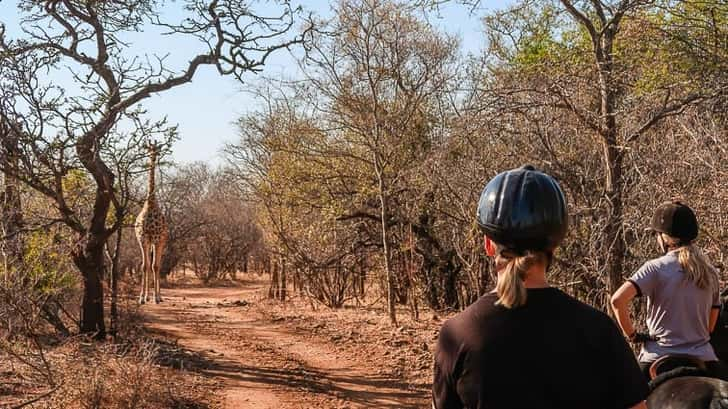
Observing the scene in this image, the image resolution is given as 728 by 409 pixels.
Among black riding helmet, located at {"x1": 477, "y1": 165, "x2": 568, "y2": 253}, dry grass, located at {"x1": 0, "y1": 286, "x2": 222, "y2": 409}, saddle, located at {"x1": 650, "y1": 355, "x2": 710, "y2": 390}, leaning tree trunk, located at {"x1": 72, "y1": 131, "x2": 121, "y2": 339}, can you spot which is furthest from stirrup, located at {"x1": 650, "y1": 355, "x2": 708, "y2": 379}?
leaning tree trunk, located at {"x1": 72, "y1": 131, "x2": 121, "y2": 339}

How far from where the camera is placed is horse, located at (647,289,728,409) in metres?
3.40

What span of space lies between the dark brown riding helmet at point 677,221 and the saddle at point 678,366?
69 cm

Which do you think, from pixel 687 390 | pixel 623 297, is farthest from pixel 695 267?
pixel 687 390

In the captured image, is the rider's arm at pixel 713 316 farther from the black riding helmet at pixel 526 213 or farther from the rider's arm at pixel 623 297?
the black riding helmet at pixel 526 213

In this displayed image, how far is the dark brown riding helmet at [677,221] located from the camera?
4293 millimetres

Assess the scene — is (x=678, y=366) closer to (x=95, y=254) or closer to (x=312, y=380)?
(x=312, y=380)

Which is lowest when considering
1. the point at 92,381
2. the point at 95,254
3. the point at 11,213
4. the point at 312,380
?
the point at 312,380

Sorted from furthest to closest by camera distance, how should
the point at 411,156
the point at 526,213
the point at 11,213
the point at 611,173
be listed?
1. the point at 411,156
2. the point at 11,213
3. the point at 611,173
4. the point at 526,213

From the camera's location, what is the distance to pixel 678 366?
13.9 ft

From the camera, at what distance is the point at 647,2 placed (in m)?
7.43

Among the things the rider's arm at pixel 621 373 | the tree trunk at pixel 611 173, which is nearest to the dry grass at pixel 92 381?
the tree trunk at pixel 611 173

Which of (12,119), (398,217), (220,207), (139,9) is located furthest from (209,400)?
(220,207)

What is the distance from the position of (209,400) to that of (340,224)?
791cm

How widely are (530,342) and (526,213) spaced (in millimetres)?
361
